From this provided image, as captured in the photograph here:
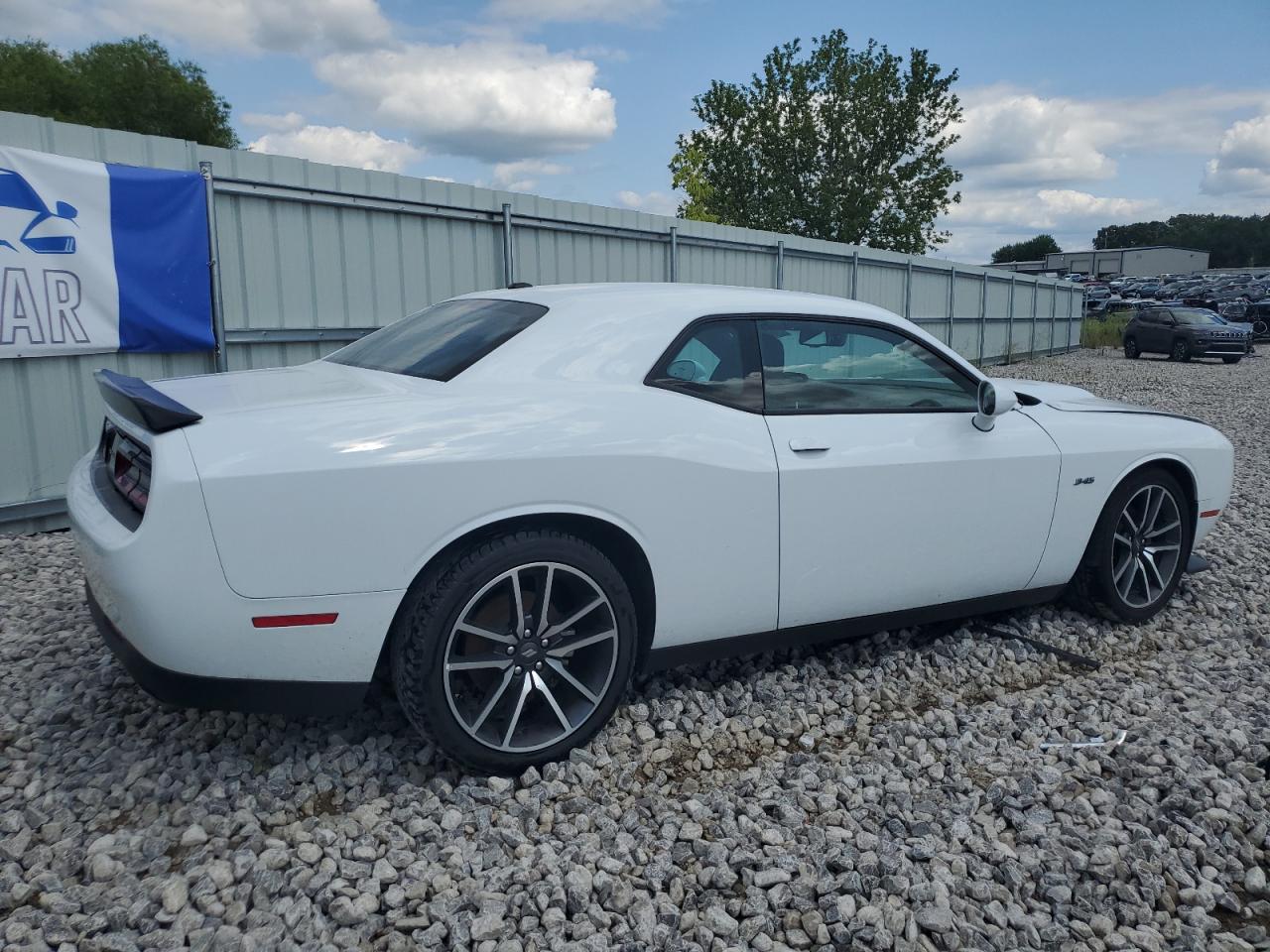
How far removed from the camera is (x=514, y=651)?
111 inches

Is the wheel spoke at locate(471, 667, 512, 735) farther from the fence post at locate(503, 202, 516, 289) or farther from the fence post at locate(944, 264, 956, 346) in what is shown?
the fence post at locate(944, 264, 956, 346)

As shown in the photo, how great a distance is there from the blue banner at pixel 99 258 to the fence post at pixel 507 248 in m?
2.81

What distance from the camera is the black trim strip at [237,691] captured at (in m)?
2.50

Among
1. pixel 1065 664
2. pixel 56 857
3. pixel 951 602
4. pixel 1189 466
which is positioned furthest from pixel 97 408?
pixel 1189 466

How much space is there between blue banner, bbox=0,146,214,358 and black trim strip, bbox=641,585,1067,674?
4.58 meters

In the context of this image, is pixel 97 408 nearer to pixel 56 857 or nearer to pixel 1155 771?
pixel 56 857

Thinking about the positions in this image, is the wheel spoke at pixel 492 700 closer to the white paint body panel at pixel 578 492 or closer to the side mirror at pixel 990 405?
the white paint body panel at pixel 578 492

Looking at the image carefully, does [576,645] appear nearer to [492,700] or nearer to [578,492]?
[492,700]

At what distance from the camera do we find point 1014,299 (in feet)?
82.4

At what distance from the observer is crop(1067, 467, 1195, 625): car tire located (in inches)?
165

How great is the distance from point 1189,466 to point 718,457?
106 inches

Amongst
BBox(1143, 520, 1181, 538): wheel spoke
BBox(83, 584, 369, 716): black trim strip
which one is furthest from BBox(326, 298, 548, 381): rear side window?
BBox(1143, 520, 1181, 538): wheel spoke

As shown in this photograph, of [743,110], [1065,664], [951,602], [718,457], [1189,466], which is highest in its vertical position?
[743,110]

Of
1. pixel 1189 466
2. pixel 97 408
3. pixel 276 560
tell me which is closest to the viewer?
pixel 276 560
